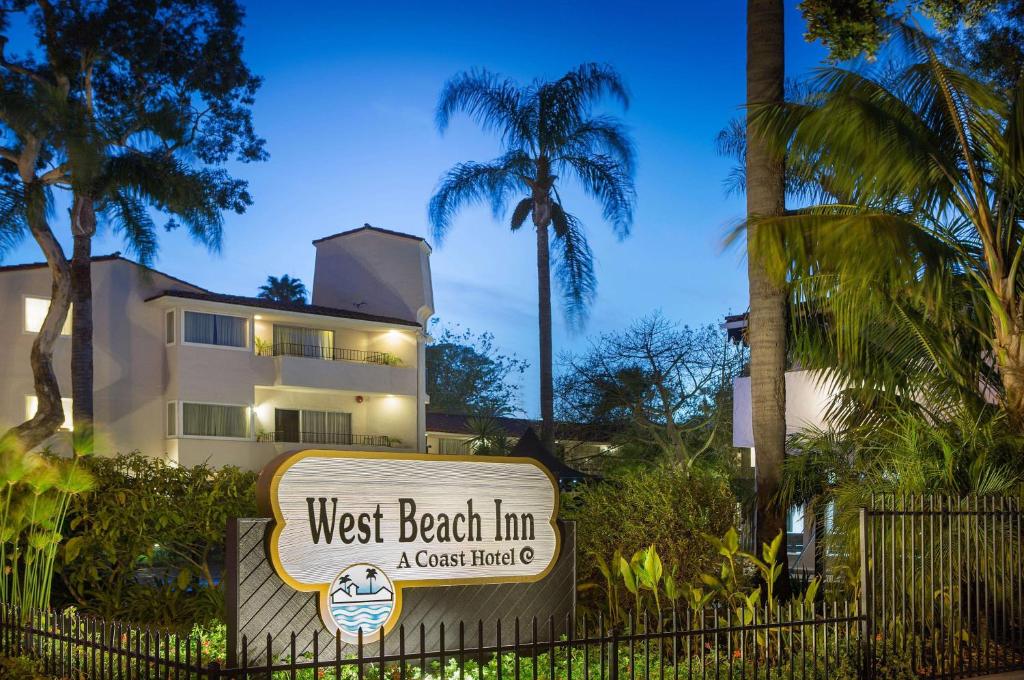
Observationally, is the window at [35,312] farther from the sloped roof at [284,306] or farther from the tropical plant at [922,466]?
the tropical plant at [922,466]

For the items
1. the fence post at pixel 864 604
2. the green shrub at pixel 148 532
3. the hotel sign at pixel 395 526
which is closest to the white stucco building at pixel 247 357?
the green shrub at pixel 148 532

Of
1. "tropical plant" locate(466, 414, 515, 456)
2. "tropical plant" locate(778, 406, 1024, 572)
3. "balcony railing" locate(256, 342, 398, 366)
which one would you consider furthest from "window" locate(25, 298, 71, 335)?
"tropical plant" locate(778, 406, 1024, 572)

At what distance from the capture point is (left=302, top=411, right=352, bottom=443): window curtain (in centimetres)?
4022

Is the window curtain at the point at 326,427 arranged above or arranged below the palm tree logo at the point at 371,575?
above

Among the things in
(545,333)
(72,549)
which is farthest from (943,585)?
(545,333)

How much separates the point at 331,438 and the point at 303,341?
3.71 m

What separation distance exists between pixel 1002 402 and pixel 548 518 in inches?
246

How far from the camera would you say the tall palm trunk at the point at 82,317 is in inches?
1213

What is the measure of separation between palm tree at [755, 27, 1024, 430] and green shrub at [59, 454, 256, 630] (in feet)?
23.2

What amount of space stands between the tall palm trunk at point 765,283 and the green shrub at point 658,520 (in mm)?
623

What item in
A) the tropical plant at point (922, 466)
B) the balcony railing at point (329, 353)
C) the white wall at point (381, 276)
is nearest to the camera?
the tropical plant at point (922, 466)

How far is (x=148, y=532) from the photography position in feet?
41.1

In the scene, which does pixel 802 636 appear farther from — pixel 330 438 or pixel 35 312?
pixel 330 438

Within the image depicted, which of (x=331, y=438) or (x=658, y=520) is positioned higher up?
(x=331, y=438)
